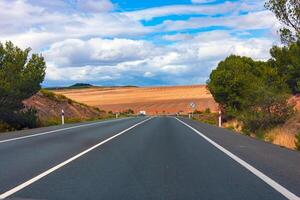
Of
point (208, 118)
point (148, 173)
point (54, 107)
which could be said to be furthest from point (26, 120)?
point (208, 118)

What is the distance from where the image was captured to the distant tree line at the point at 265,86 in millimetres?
23984

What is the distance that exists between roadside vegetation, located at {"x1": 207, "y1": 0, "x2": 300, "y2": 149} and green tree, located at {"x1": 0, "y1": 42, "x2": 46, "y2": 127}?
13.7 m

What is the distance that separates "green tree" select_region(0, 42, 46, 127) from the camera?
34.5m

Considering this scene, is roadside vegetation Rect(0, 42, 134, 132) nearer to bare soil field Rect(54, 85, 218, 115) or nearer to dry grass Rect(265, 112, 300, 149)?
dry grass Rect(265, 112, 300, 149)

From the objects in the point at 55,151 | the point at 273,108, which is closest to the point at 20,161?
the point at 55,151

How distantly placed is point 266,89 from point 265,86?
0.48 metres

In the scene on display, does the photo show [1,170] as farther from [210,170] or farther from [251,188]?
[251,188]

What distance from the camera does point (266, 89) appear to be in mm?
33688

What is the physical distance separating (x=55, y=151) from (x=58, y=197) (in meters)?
8.62

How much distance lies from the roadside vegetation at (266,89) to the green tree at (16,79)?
540 inches

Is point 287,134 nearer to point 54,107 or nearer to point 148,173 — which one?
point 148,173

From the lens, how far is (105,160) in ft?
47.8

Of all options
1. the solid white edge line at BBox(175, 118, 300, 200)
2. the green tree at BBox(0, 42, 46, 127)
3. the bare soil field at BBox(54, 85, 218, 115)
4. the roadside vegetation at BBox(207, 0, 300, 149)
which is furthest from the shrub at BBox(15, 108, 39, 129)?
the bare soil field at BBox(54, 85, 218, 115)

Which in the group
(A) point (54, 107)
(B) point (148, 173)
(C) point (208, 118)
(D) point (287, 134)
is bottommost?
(C) point (208, 118)
